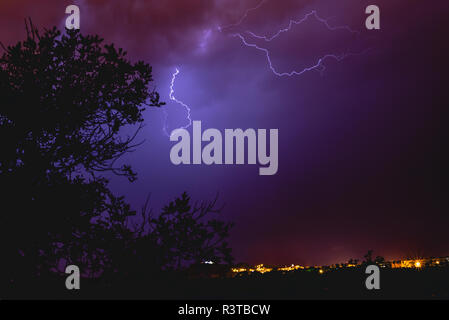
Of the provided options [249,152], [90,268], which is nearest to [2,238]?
[90,268]

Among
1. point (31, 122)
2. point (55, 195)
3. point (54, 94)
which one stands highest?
point (54, 94)

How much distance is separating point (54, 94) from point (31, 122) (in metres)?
0.60

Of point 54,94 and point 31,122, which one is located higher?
point 54,94
